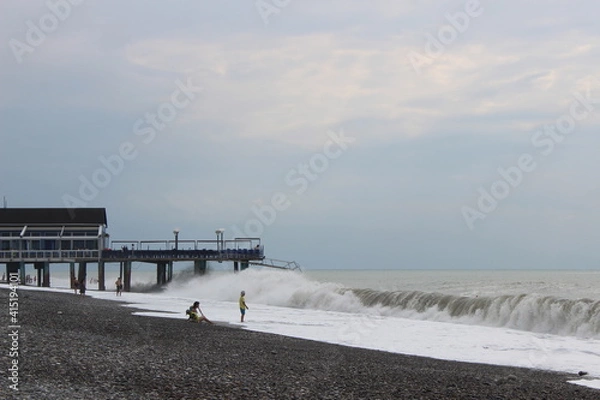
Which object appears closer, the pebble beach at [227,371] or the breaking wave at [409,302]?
the pebble beach at [227,371]

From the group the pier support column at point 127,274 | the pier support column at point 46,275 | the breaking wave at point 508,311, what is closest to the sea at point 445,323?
the breaking wave at point 508,311

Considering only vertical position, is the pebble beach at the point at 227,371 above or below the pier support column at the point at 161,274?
above

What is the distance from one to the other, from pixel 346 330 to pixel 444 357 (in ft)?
27.8

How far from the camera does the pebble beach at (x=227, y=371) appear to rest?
12.4m

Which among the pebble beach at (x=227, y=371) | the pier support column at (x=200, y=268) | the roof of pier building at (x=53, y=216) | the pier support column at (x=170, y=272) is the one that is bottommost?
the pier support column at (x=170, y=272)

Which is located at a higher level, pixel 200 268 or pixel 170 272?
pixel 200 268

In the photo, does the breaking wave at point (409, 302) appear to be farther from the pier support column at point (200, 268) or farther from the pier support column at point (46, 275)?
the pier support column at point (46, 275)

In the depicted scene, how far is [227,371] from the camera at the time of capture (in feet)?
49.6

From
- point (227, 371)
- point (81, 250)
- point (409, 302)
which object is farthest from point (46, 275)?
point (227, 371)

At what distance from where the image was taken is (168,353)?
17.3 m

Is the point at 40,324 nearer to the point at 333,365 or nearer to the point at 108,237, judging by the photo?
the point at 333,365

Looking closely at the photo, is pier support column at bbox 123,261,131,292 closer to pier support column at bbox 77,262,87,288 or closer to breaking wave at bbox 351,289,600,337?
pier support column at bbox 77,262,87,288

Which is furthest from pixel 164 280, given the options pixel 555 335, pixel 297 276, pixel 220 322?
pixel 555 335

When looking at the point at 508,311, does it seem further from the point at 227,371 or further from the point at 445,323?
the point at 227,371
